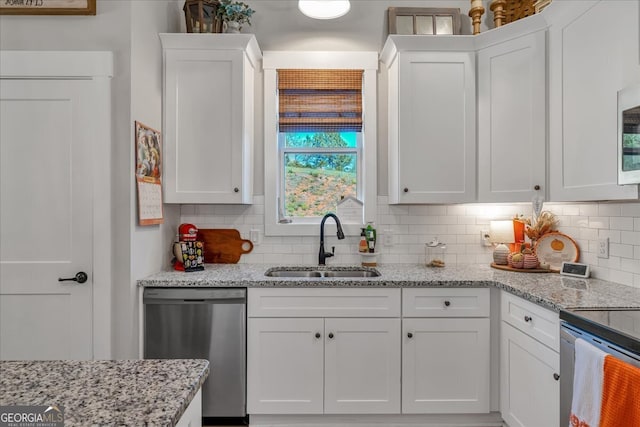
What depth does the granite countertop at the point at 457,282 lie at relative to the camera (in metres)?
1.72

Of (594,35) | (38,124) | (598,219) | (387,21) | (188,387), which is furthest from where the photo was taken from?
(387,21)

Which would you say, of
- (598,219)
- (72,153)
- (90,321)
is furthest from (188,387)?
(598,219)

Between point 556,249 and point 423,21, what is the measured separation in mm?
1902

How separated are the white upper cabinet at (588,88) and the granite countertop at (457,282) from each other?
0.48 metres

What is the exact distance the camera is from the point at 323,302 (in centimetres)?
218

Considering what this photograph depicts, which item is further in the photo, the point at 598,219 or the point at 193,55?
the point at 193,55

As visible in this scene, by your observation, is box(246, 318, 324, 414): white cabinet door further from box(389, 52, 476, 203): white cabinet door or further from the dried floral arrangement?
the dried floral arrangement

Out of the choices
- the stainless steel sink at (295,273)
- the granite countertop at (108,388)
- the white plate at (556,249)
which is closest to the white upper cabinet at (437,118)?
the white plate at (556,249)

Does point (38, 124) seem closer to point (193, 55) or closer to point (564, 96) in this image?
point (193, 55)

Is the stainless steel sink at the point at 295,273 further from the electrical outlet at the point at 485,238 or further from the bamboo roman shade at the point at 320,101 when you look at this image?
the electrical outlet at the point at 485,238

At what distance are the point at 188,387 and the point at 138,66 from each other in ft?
6.64

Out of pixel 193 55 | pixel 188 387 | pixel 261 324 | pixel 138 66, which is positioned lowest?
pixel 261 324

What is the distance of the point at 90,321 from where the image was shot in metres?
2.06

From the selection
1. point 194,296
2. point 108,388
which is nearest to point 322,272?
point 194,296
